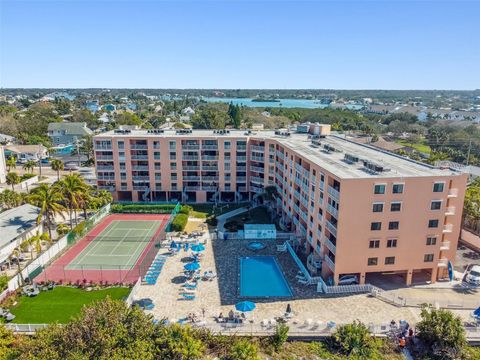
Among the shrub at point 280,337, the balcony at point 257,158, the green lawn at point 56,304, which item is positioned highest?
the balcony at point 257,158

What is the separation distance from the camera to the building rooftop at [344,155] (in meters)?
40.9

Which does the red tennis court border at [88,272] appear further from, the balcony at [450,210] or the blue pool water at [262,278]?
the balcony at [450,210]

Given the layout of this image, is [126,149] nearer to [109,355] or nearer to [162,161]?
[162,161]

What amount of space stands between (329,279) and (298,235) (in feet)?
39.7

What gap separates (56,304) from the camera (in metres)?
38.2

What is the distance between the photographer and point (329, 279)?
42.1 metres

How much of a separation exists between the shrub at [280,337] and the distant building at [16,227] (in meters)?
34.7

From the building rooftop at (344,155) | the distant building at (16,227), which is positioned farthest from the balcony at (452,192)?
the distant building at (16,227)

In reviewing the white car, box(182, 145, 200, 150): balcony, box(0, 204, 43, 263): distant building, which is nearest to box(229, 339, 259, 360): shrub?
the white car

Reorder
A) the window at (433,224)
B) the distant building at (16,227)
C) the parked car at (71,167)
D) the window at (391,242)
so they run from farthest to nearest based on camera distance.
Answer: the parked car at (71,167)
the distant building at (16,227)
the window at (433,224)
the window at (391,242)

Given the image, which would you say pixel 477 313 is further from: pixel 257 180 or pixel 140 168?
pixel 140 168

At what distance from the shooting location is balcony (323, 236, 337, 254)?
40.2m

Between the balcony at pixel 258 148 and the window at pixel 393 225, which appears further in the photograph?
the balcony at pixel 258 148

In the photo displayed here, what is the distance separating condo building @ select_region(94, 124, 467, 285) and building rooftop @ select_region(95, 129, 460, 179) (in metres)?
0.14
